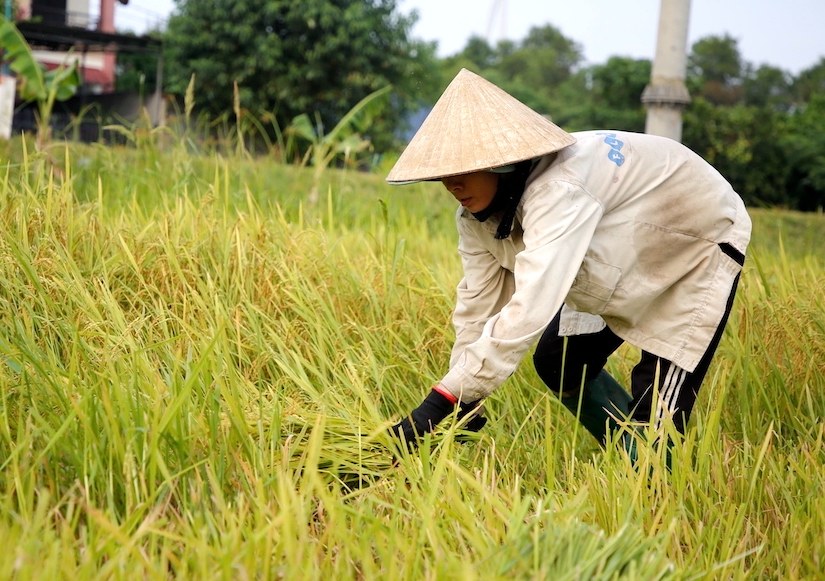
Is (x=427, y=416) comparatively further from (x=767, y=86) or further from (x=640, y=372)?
(x=767, y=86)

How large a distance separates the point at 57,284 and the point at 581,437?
1586 millimetres

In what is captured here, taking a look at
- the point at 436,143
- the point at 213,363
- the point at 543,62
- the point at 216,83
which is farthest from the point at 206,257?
the point at 543,62

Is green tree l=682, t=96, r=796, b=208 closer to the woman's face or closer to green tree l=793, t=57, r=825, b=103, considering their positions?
the woman's face

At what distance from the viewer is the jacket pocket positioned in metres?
2.18

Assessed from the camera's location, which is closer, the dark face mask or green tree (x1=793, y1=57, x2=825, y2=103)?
the dark face mask

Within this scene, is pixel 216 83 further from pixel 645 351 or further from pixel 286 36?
pixel 645 351

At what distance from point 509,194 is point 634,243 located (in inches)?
13.6

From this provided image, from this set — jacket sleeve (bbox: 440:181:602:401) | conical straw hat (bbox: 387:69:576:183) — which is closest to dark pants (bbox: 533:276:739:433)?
jacket sleeve (bbox: 440:181:602:401)

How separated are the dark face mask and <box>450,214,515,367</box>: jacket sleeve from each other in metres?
0.22

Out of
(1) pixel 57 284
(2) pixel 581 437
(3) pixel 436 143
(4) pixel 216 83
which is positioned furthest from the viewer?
(4) pixel 216 83

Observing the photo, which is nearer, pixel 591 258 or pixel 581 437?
pixel 591 258

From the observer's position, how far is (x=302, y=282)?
119 inches

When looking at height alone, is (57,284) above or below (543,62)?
below

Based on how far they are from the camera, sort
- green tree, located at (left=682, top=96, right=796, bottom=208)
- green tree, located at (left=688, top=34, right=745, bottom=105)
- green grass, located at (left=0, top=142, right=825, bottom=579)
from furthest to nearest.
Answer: green tree, located at (left=688, top=34, right=745, bottom=105), green tree, located at (left=682, top=96, right=796, bottom=208), green grass, located at (left=0, top=142, right=825, bottom=579)
